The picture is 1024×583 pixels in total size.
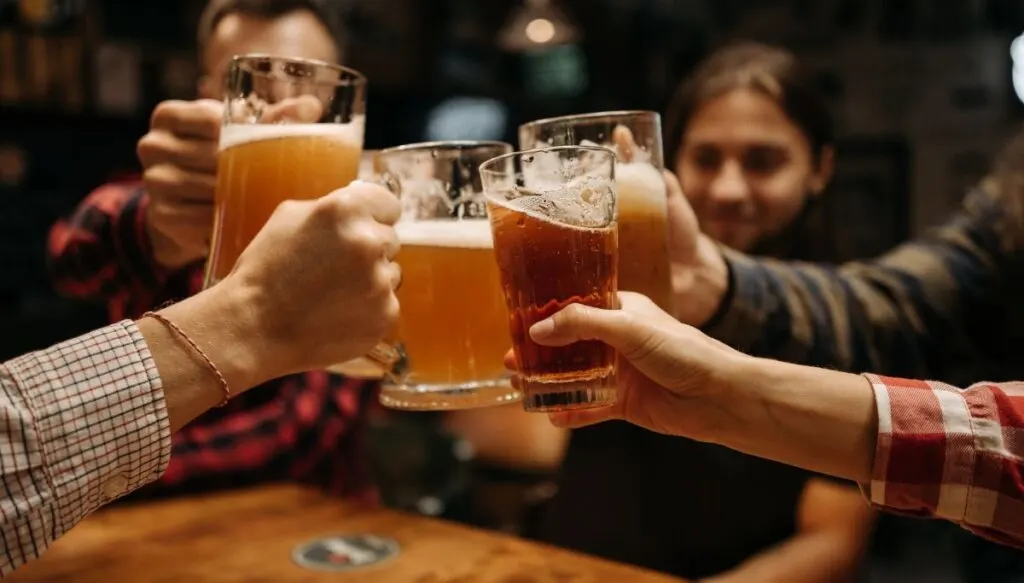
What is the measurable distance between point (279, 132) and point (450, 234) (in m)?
0.26

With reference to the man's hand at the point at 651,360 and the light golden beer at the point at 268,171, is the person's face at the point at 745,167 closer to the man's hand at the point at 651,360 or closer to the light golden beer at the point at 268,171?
the man's hand at the point at 651,360

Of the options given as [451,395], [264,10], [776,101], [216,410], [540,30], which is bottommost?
[216,410]

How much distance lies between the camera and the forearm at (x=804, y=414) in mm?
964

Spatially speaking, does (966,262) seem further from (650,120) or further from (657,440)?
(650,120)

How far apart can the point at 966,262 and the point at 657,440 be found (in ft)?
2.42

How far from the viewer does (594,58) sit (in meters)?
6.45

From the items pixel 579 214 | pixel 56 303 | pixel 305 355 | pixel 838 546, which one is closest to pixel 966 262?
pixel 838 546

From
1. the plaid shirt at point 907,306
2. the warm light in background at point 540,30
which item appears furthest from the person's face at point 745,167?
the warm light in background at point 540,30

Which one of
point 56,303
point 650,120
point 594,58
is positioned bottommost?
point 56,303

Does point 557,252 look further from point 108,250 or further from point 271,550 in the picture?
point 108,250

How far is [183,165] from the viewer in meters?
1.31

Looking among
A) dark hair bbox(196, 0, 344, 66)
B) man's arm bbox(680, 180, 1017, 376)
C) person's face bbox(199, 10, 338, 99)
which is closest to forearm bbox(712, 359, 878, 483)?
man's arm bbox(680, 180, 1017, 376)

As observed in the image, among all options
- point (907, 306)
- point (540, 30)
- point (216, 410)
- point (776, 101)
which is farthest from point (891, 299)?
point (540, 30)

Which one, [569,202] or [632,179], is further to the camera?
[632,179]
